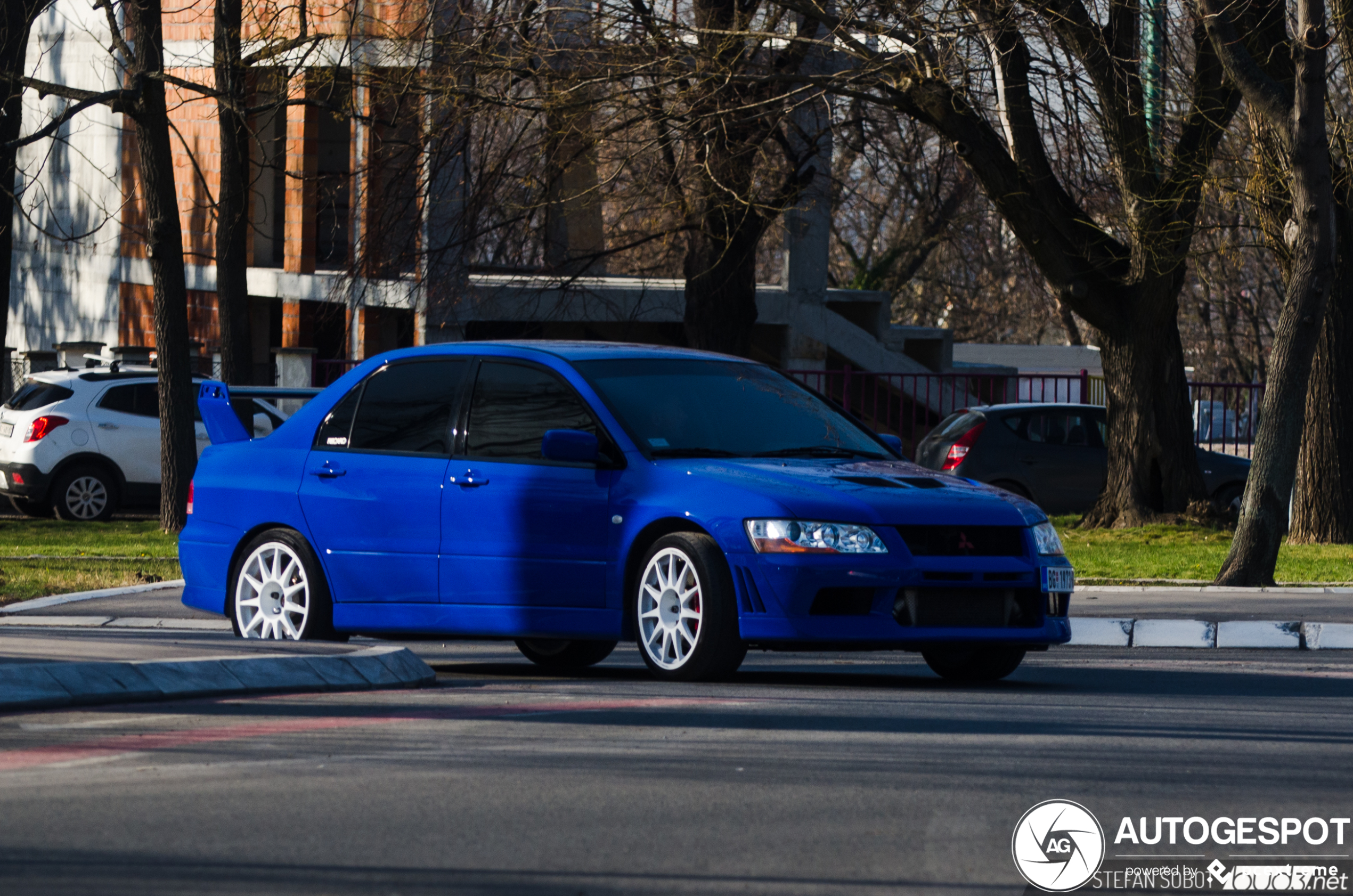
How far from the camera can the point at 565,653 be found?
9.95 m

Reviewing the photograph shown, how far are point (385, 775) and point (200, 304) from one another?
97.7 ft

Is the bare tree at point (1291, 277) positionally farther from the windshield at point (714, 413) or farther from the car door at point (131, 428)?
the car door at point (131, 428)

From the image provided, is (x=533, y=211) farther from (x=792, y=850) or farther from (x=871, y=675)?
(x=792, y=850)

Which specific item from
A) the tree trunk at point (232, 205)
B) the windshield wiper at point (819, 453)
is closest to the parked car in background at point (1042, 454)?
the tree trunk at point (232, 205)

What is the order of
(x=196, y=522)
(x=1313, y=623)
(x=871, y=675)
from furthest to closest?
(x=1313, y=623)
(x=196, y=522)
(x=871, y=675)

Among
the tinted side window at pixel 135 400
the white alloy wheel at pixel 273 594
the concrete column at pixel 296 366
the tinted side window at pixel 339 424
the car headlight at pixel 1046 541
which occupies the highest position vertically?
the concrete column at pixel 296 366

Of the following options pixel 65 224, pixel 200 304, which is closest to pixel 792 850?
pixel 200 304

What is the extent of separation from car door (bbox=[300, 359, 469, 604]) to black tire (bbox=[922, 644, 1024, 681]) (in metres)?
2.44

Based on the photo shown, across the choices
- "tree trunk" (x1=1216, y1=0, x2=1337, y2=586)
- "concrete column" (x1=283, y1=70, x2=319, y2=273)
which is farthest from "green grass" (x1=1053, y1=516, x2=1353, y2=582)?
"concrete column" (x1=283, y1=70, x2=319, y2=273)

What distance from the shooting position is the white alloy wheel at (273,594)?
968cm

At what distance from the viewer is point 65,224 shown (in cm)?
4009

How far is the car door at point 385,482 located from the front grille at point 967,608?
2.32m

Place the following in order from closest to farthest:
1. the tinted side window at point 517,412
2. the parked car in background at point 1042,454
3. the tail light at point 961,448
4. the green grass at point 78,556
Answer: the tinted side window at point 517,412 < the green grass at point 78,556 < the tail light at point 961,448 < the parked car in background at point 1042,454

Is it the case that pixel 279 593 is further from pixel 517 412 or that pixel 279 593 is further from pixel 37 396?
pixel 37 396
